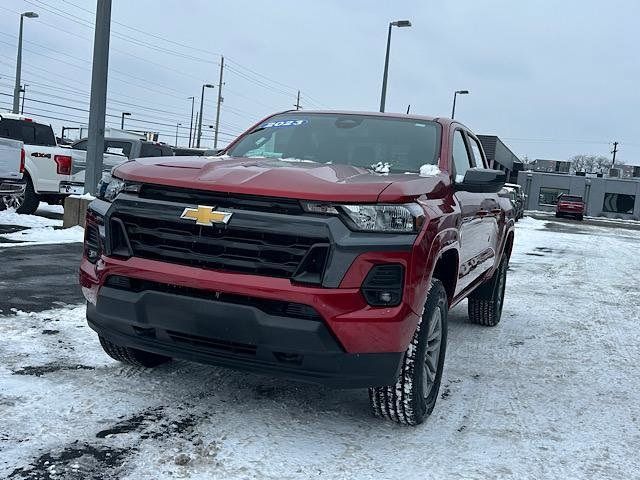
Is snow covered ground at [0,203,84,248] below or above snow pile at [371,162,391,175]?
below

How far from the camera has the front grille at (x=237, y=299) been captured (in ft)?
9.86

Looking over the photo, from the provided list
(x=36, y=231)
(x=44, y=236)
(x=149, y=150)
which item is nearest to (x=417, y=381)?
(x=44, y=236)

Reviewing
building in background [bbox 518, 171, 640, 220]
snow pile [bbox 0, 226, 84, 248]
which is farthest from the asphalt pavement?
building in background [bbox 518, 171, 640, 220]

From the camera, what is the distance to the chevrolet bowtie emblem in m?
3.10

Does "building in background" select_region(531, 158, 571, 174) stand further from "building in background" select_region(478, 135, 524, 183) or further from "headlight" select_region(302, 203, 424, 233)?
"headlight" select_region(302, 203, 424, 233)

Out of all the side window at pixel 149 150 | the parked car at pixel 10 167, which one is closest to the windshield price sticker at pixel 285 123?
the parked car at pixel 10 167

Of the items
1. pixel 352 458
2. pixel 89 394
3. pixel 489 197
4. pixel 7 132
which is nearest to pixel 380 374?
pixel 352 458

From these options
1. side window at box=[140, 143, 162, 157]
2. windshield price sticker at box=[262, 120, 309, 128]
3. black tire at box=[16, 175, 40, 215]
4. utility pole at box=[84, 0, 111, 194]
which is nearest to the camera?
windshield price sticker at box=[262, 120, 309, 128]

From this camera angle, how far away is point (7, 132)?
12.9 m

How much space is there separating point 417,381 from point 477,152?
3.04m

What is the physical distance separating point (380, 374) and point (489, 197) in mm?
2624

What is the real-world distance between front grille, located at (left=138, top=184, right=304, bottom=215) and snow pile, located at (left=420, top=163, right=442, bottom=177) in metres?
1.10

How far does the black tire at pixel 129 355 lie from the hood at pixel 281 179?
1.09m

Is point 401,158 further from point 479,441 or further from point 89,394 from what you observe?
point 89,394
